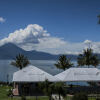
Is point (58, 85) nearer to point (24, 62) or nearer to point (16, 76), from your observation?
point (16, 76)

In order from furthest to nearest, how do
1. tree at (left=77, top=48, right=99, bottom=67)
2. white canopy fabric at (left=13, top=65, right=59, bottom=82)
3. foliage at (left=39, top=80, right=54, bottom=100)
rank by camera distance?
1. tree at (left=77, top=48, right=99, bottom=67)
2. white canopy fabric at (left=13, top=65, right=59, bottom=82)
3. foliage at (left=39, top=80, right=54, bottom=100)

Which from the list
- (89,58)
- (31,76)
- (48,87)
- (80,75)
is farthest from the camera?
(89,58)

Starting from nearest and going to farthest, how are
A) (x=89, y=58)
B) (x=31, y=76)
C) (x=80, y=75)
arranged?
(x=31, y=76) → (x=80, y=75) → (x=89, y=58)

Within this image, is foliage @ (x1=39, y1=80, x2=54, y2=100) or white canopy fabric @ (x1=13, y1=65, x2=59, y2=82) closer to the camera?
foliage @ (x1=39, y1=80, x2=54, y2=100)

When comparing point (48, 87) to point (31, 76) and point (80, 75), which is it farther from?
point (80, 75)

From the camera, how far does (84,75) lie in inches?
1545

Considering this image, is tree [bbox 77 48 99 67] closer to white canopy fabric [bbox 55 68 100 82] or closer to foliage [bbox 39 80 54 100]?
white canopy fabric [bbox 55 68 100 82]

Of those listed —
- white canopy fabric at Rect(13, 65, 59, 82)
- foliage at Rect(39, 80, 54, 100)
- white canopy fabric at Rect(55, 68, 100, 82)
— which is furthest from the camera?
white canopy fabric at Rect(55, 68, 100, 82)

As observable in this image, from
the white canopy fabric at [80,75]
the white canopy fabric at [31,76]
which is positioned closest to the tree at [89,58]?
the white canopy fabric at [80,75]

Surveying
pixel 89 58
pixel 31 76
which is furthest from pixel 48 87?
pixel 89 58

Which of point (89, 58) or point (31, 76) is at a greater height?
point (89, 58)

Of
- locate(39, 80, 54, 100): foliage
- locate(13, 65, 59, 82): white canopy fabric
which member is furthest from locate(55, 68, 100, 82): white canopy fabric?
locate(39, 80, 54, 100): foliage

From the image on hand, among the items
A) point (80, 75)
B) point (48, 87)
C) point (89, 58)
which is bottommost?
point (48, 87)

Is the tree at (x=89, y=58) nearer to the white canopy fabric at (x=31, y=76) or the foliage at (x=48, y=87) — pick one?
the white canopy fabric at (x=31, y=76)
